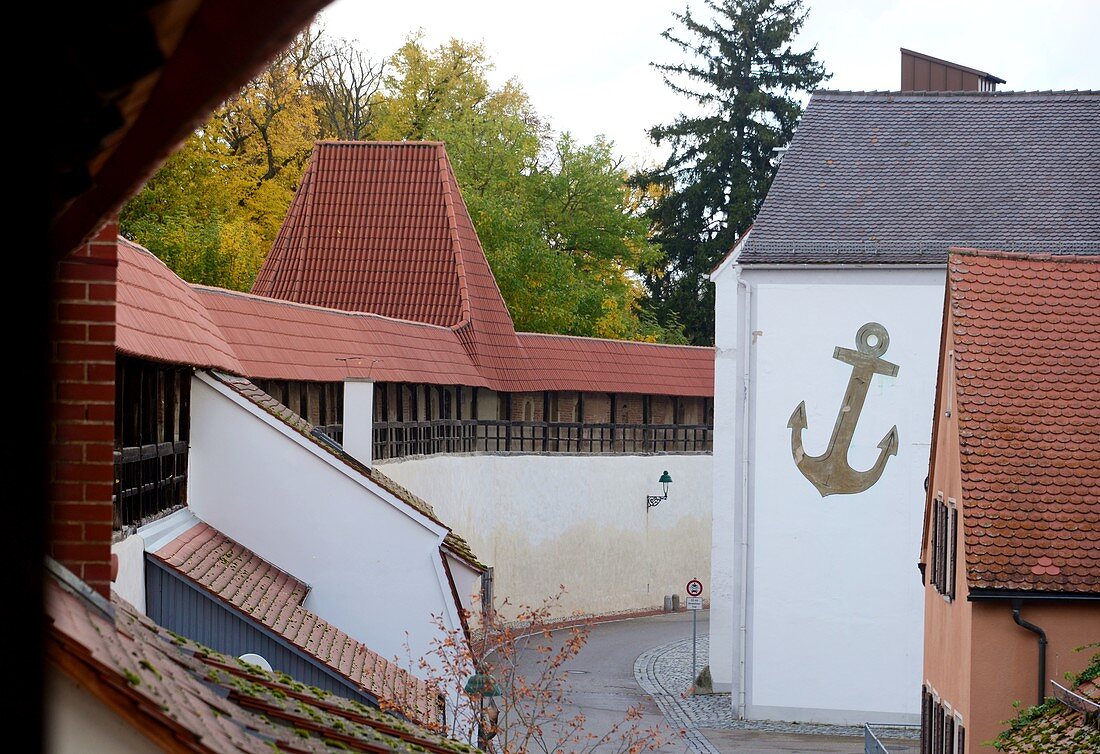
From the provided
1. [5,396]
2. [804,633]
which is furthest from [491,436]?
[5,396]

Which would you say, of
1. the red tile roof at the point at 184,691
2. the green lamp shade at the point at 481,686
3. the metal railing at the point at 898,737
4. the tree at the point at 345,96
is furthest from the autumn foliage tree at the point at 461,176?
the red tile roof at the point at 184,691

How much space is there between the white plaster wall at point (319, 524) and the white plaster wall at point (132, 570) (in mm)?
3138

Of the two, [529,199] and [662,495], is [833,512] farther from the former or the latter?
[529,199]

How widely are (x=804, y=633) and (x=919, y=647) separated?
5.55 feet

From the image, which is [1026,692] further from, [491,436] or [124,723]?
[491,436]

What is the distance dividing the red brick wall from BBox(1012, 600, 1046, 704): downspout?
9.94m

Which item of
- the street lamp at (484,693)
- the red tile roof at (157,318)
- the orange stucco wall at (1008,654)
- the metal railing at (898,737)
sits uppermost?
the red tile roof at (157,318)

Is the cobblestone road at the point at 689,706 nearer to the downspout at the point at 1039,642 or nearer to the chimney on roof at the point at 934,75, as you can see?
the downspout at the point at 1039,642

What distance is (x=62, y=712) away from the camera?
360cm

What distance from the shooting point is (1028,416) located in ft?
48.1

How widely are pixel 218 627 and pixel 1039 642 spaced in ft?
23.1

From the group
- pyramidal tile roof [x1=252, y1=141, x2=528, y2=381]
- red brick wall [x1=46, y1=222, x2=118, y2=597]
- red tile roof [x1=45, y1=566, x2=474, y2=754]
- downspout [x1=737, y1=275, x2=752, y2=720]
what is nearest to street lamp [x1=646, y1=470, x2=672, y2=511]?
pyramidal tile roof [x1=252, y1=141, x2=528, y2=381]

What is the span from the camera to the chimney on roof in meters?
27.2

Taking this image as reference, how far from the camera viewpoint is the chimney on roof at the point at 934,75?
27219 mm
